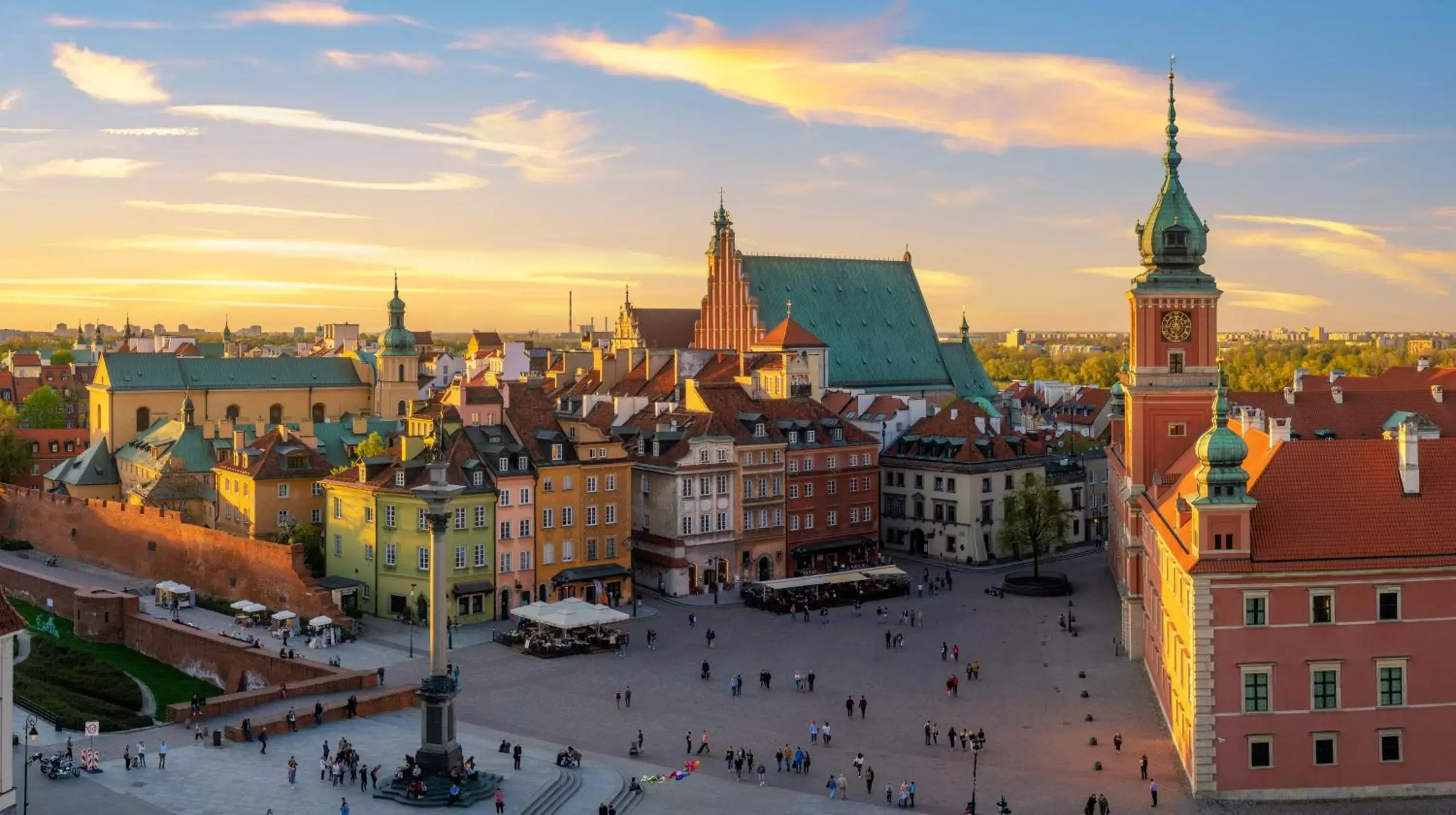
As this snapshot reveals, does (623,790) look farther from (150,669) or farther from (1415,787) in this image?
(150,669)

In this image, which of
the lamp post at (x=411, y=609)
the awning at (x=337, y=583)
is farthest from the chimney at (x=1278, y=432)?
the awning at (x=337, y=583)

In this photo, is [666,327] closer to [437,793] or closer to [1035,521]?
[1035,521]

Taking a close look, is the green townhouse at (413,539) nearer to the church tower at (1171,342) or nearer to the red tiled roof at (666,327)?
the church tower at (1171,342)

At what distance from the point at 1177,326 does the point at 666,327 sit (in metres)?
63.1

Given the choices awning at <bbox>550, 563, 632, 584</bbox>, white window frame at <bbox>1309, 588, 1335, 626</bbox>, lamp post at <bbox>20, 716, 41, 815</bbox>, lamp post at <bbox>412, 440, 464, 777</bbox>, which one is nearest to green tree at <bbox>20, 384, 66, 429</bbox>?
awning at <bbox>550, 563, 632, 584</bbox>

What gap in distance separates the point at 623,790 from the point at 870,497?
143 feet

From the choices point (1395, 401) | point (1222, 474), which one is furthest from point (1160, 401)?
point (1222, 474)

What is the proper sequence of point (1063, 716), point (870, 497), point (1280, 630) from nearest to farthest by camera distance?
point (1280, 630)
point (1063, 716)
point (870, 497)

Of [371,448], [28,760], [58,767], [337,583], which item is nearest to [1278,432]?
[58,767]

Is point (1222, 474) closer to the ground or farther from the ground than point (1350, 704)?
farther from the ground

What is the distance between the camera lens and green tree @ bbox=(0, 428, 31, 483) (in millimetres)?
100312

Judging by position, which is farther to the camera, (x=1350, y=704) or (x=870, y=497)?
(x=870, y=497)

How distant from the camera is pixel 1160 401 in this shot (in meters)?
61.6

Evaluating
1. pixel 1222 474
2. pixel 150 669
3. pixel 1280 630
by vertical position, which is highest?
pixel 1222 474
